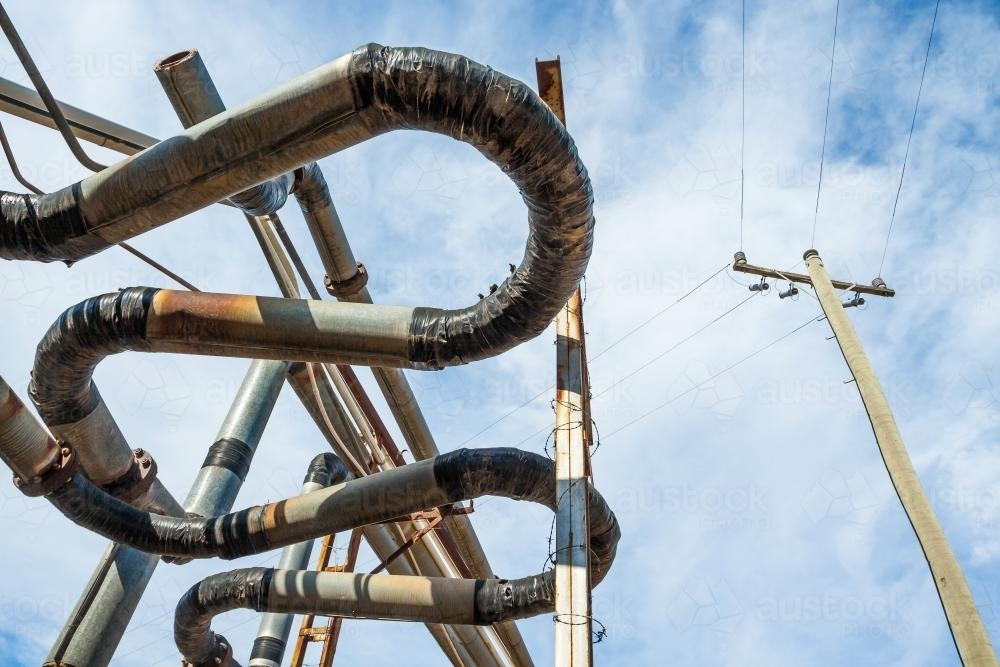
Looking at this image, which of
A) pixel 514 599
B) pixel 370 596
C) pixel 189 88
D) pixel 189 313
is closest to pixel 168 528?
pixel 370 596

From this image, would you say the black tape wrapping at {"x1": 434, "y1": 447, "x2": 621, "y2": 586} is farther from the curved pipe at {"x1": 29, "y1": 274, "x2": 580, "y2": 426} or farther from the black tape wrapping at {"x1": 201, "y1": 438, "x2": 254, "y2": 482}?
the black tape wrapping at {"x1": 201, "y1": 438, "x2": 254, "y2": 482}

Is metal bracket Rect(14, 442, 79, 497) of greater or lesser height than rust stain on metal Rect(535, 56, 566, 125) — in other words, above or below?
below

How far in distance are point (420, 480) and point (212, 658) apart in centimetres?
428

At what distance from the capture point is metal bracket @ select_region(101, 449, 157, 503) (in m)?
7.50

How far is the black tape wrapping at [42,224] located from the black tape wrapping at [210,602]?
3983 mm

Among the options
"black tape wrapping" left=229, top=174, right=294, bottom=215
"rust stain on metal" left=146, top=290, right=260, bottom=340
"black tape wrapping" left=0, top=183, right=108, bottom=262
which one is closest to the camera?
"black tape wrapping" left=0, top=183, right=108, bottom=262

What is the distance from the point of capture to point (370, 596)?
7.77 meters

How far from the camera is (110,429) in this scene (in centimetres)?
710

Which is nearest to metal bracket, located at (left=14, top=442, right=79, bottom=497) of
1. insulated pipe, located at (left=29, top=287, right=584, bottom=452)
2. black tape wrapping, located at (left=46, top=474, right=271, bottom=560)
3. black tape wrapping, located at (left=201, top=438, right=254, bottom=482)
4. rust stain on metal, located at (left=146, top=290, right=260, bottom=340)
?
black tape wrapping, located at (left=46, top=474, right=271, bottom=560)

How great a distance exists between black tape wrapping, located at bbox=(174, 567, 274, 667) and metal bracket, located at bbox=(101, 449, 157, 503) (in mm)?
1351

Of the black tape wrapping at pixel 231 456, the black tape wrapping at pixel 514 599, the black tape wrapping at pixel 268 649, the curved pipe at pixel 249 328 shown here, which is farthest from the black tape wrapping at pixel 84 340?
the black tape wrapping at pixel 268 649

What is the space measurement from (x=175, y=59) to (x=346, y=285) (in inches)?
127

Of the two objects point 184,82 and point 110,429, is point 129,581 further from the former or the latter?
point 184,82

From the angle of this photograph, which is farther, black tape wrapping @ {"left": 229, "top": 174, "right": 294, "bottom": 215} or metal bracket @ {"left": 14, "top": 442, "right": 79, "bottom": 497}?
black tape wrapping @ {"left": 229, "top": 174, "right": 294, "bottom": 215}
